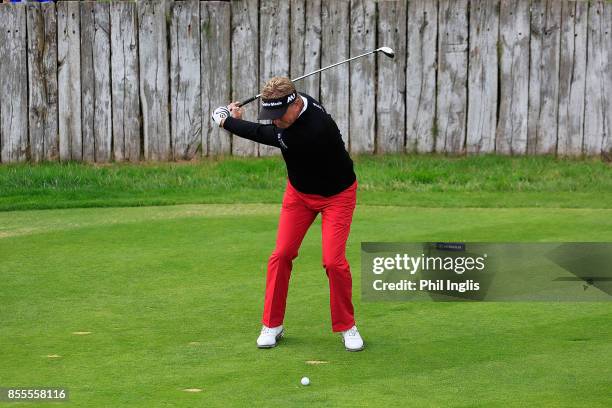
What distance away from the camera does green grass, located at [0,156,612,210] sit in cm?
1379

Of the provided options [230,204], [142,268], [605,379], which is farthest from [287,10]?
[605,379]

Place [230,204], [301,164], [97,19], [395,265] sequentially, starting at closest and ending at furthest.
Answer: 1. [301,164]
2. [395,265]
3. [230,204]
4. [97,19]


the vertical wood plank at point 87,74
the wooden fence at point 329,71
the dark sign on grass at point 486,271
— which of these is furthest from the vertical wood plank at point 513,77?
the vertical wood plank at point 87,74

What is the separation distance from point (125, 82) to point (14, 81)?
1.49 m

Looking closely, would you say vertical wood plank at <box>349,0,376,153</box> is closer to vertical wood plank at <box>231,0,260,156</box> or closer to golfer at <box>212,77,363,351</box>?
vertical wood plank at <box>231,0,260,156</box>

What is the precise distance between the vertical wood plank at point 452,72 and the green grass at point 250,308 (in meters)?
1.13

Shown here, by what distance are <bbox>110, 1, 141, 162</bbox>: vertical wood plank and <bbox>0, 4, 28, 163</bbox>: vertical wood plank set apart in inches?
47.2

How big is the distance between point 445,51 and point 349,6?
1.42m

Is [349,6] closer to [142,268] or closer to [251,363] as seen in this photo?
[142,268]

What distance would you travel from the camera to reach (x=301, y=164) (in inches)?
316

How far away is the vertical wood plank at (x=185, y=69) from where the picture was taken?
1582cm

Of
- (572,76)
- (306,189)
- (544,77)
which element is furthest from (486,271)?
(572,76)

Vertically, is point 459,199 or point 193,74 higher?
point 193,74

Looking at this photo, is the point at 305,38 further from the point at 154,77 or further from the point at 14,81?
the point at 14,81
